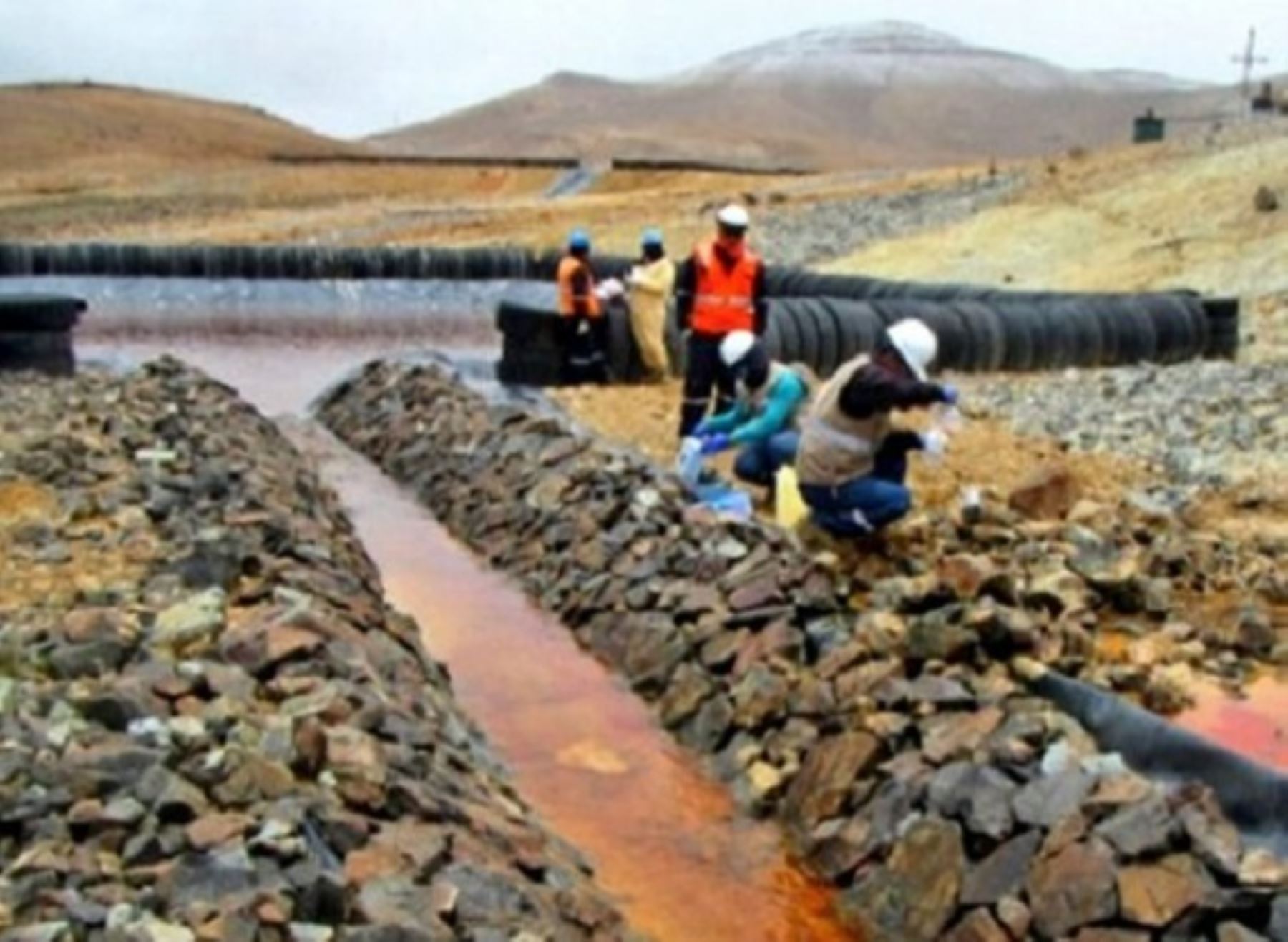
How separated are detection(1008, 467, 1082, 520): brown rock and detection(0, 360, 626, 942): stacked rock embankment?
11.4ft

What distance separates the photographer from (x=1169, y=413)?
12422 millimetres

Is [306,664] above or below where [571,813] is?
above

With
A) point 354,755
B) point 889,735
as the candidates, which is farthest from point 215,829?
point 889,735

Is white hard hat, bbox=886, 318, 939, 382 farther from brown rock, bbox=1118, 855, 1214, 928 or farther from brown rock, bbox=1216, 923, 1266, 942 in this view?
brown rock, bbox=1216, 923, 1266, 942

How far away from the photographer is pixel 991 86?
13725cm

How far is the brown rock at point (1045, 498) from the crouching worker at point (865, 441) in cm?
104

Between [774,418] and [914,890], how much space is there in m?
4.27

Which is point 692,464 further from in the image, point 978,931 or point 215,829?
point 215,829

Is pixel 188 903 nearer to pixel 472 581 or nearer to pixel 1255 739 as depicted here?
pixel 1255 739

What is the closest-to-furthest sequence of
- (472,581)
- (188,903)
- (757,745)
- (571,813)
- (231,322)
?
(188,903)
(571,813)
(757,745)
(472,581)
(231,322)

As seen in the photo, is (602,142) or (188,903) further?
(602,142)

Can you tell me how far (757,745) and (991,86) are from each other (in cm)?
13720

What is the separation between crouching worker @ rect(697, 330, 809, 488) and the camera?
984 centimetres

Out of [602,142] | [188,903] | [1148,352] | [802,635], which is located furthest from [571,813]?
[602,142]
